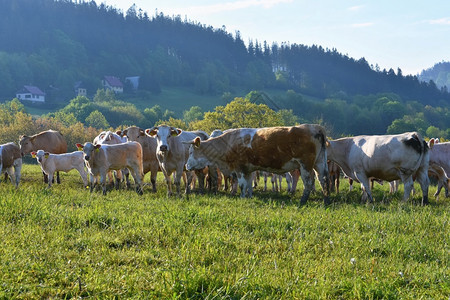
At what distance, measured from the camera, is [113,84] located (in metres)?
147

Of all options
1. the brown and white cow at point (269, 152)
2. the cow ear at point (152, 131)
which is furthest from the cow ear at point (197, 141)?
the cow ear at point (152, 131)

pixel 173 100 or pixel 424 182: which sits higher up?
pixel 173 100

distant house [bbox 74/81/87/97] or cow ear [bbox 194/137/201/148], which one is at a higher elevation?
distant house [bbox 74/81/87/97]

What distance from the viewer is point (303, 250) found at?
229 inches

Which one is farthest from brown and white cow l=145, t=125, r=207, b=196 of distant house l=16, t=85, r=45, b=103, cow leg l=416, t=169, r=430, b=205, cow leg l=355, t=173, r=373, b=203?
distant house l=16, t=85, r=45, b=103

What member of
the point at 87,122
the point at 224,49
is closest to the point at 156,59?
the point at 224,49

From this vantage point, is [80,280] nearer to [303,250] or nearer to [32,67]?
[303,250]

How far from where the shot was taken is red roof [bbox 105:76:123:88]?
148 m

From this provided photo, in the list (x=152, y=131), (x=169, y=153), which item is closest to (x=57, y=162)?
(x=152, y=131)

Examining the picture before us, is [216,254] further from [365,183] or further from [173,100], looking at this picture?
[173,100]

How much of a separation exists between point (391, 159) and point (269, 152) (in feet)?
11.6

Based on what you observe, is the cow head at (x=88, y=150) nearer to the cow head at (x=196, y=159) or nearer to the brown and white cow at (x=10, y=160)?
the brown and white cow at (x=10, y=160)

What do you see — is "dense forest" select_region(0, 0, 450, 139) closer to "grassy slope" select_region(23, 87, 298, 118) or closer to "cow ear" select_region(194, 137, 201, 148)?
"grassy slope" select_region(23, 87, 298, 118)

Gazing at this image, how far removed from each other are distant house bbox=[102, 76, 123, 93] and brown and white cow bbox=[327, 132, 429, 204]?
458ft
